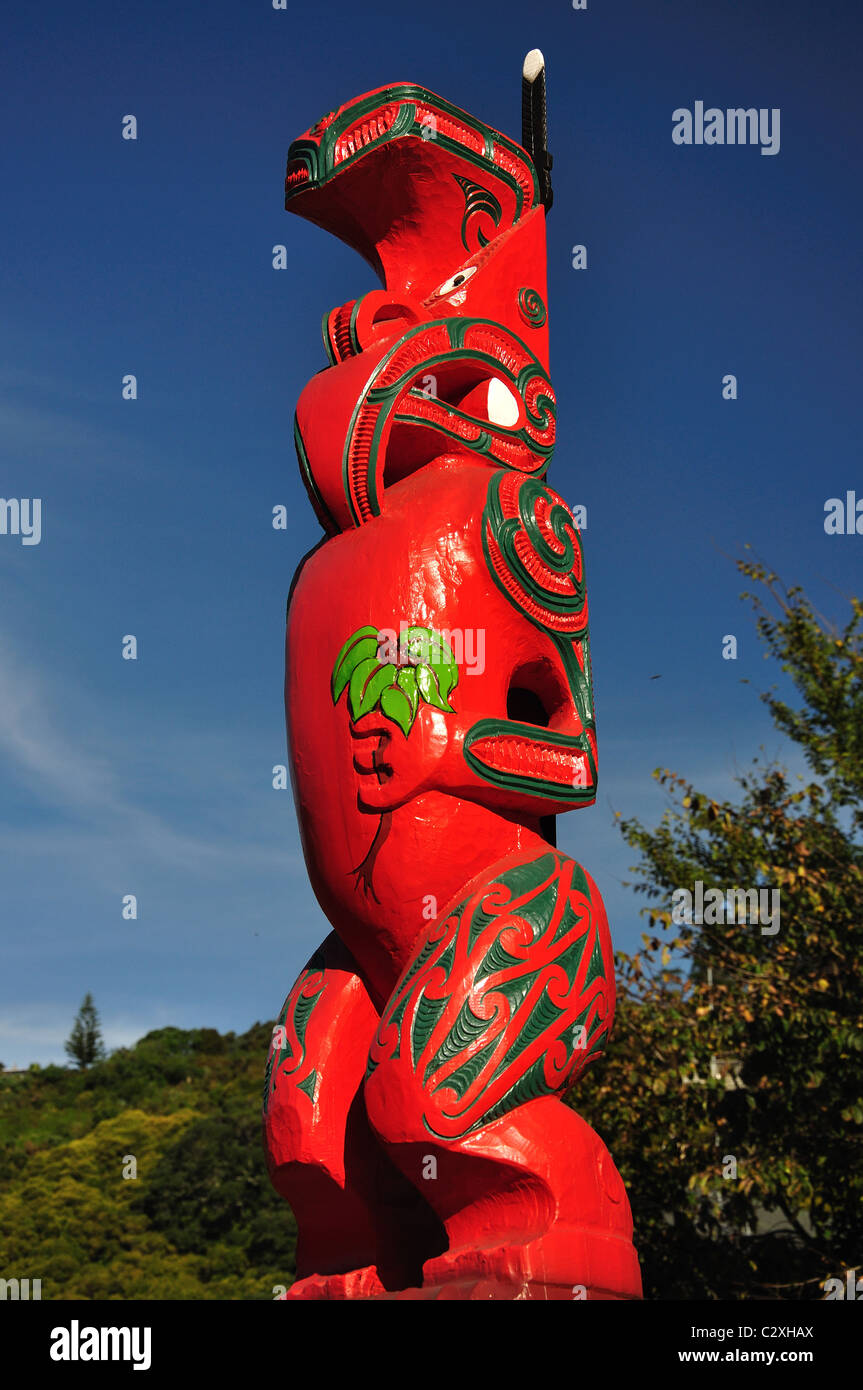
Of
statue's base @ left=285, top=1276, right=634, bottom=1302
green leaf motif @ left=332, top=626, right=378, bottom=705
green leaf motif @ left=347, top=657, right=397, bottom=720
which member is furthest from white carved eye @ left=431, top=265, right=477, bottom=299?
statue's base @ left=285, top=1276, right=634, bottom=1302

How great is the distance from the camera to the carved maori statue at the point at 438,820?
485 centimetres

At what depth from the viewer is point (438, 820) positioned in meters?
5.33

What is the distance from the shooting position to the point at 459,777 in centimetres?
534

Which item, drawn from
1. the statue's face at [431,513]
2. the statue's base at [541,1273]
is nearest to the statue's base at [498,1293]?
the statue's base at [541,1273]

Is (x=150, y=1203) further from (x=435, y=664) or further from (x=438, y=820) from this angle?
(x=435, y=664)

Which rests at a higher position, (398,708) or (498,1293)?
(398,708)

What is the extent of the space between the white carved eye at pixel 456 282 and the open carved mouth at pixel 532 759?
7.49ft

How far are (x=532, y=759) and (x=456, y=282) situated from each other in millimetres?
2483

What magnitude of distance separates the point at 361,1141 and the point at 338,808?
4.45 ft

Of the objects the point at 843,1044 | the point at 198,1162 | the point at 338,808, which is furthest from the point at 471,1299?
the point at 198,1162

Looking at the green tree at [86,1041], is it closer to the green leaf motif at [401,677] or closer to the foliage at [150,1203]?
the foliage at [150,1203]

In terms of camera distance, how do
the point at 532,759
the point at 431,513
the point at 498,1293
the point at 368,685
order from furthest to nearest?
the point at 431,513 < the point at 532,759 < the point at 368,685 < the point at 498,1293

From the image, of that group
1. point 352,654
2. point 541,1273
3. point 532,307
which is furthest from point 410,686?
point 532,307

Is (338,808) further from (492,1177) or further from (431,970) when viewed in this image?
(492,1177)
